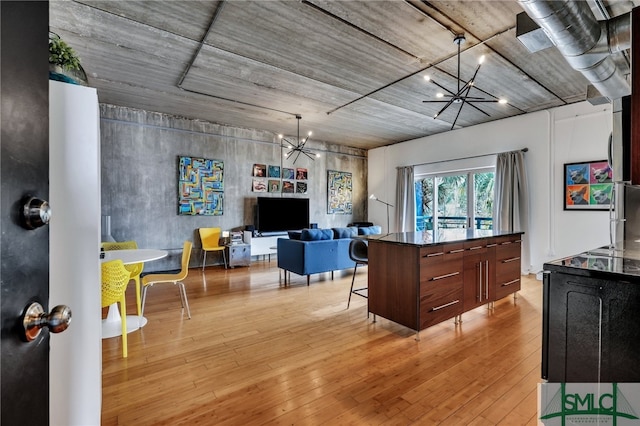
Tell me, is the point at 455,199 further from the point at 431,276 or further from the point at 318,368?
the point at 318,368

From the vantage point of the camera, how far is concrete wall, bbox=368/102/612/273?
471cm

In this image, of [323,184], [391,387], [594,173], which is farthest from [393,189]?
[391,387]

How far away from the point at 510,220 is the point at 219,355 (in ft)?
17.9

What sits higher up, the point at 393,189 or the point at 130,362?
the point at 393,189

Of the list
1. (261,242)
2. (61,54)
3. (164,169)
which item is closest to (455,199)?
(261,242)

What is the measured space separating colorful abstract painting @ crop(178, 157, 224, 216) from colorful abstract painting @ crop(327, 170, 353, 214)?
2.93 m

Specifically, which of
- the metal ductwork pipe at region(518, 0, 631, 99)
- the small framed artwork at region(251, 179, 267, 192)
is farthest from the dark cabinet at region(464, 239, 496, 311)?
the small framed artwork at region(251, 179, 267, 192)

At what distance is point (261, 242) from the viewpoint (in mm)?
6523

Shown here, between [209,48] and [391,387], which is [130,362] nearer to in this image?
[391,387]

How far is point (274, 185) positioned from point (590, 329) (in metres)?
6.29

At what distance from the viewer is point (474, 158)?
20.7ft

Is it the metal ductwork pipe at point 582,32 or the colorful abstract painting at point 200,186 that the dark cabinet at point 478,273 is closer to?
the metal ductwork pipe at point 582,32

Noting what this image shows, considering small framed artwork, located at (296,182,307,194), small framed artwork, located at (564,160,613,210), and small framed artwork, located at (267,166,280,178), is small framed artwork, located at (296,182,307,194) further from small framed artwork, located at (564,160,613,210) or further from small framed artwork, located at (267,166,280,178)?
small framed artwork, located at (564,160,613,210)

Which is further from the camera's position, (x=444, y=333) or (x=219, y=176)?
(x=219, y=176)
